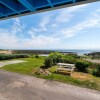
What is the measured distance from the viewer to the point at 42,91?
25.6 ft

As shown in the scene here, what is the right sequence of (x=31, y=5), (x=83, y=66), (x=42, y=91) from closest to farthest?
(x=31, y=5) → (x=42, y=91) → (x=83, y=66)

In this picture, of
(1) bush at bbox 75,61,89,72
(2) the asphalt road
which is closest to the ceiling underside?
(2) the asphalt road

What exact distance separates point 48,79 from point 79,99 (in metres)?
3.66

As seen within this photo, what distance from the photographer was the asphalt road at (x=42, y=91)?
700 cm

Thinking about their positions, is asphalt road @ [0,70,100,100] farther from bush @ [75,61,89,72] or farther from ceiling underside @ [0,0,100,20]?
bush @ [75,61,89,72]

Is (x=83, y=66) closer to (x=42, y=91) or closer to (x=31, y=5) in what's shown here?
(x=42, y=91)

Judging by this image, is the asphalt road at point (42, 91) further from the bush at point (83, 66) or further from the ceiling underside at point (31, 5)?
the bush at point (83, 66)

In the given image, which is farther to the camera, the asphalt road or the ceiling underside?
the asphalt road

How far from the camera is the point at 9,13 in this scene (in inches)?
259

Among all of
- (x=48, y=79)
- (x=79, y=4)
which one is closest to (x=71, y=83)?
(x=48, y=79)

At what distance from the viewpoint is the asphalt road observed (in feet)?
23.0

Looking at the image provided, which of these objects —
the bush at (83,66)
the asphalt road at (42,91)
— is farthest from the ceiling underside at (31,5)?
the bush at (83,66)

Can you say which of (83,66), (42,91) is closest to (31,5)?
(42,91)

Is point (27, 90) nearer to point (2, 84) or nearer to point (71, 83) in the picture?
point (2, 84)
